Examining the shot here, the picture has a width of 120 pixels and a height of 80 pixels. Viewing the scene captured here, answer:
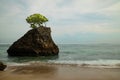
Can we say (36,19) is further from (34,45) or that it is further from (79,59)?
(79,59)

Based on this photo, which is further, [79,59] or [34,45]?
[34,45]

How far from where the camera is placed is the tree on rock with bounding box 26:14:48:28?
1903 inches

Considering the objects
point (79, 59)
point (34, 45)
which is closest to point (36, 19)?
point (34, 45)

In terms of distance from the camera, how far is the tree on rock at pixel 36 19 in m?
48.3

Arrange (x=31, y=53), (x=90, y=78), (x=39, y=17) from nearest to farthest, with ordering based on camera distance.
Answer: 1. (x=90, y=78)
2. (x=31, y=53)
3. (x=39, y=17)

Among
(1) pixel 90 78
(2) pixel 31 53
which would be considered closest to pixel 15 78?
(1) pixel 90 78

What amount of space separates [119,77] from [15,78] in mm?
8011

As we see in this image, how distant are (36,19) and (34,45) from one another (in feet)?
28.5

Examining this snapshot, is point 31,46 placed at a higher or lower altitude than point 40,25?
lower

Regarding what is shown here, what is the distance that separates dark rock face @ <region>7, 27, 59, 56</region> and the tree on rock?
5.23 metres

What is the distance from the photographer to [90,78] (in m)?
15.6

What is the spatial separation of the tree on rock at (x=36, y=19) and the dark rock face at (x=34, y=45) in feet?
17.2

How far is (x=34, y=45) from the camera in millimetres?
42000

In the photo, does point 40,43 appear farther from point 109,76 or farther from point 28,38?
point 109,76
